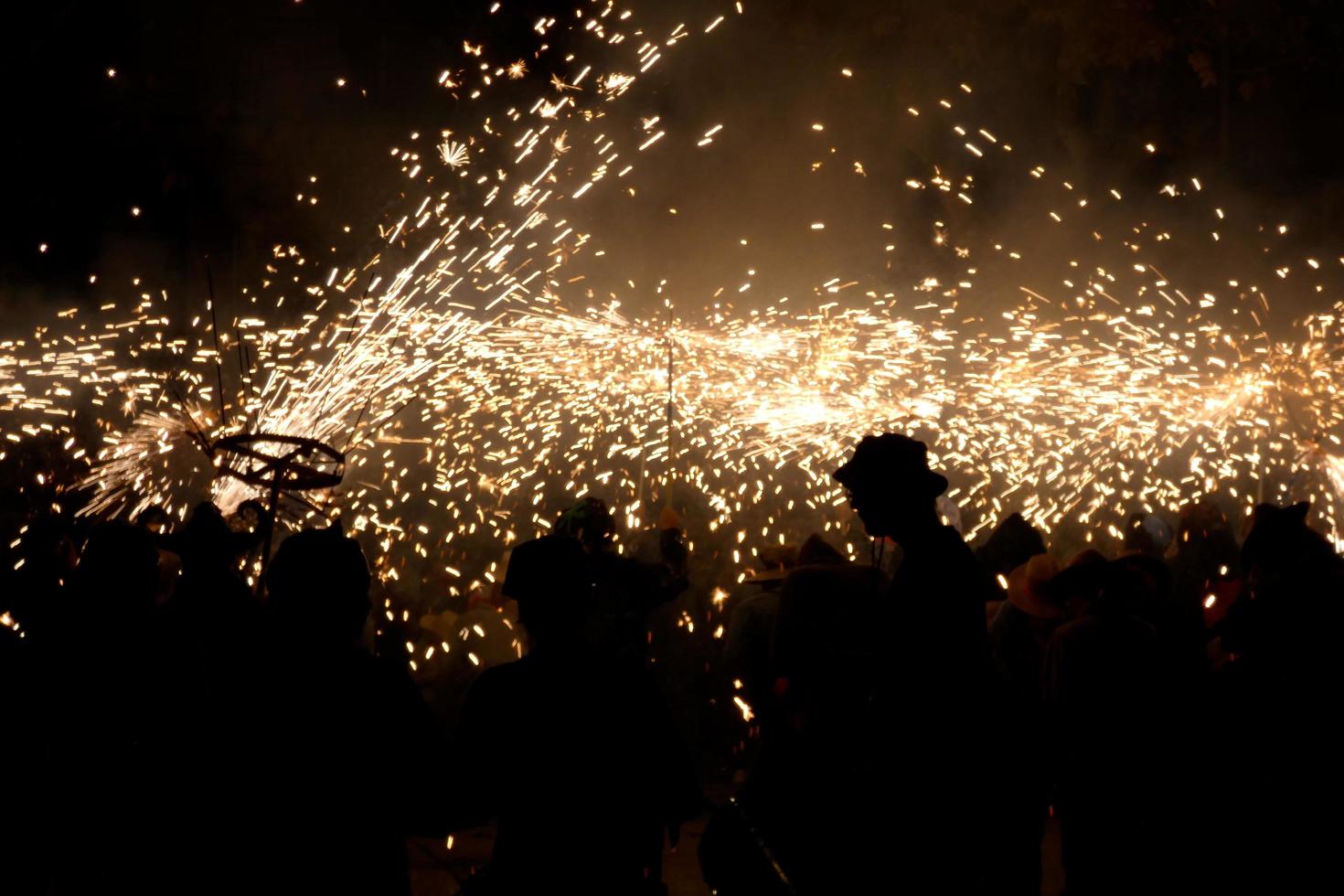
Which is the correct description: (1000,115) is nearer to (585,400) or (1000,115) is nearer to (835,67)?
(835,67)

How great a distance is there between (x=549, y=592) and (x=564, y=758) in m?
0.37

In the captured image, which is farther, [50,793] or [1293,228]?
[1293,228]

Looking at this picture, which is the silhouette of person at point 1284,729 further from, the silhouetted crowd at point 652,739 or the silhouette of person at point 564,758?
the silhouette of person at point 564,758

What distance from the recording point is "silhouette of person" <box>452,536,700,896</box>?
2959 millimetres

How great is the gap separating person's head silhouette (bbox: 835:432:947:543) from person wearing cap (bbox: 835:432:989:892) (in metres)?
0.05

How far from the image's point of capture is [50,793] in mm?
3504

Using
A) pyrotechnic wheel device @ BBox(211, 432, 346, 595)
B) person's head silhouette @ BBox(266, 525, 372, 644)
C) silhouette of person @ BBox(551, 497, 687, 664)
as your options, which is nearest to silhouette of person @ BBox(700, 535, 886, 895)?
person's head silhouette @ BBox(266, 525, 372, 644)

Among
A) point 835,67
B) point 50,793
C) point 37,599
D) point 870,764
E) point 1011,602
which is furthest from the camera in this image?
point 835,67

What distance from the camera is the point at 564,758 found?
3.00 metres

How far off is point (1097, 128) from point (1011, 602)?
9467 millimetres

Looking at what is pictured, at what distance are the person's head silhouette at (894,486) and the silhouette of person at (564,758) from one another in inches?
27.3

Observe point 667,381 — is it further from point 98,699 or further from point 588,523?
point 98,699

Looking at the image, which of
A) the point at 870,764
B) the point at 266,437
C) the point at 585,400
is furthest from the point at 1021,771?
the point at 585,400

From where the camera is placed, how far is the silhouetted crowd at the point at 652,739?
2807 millimetres
